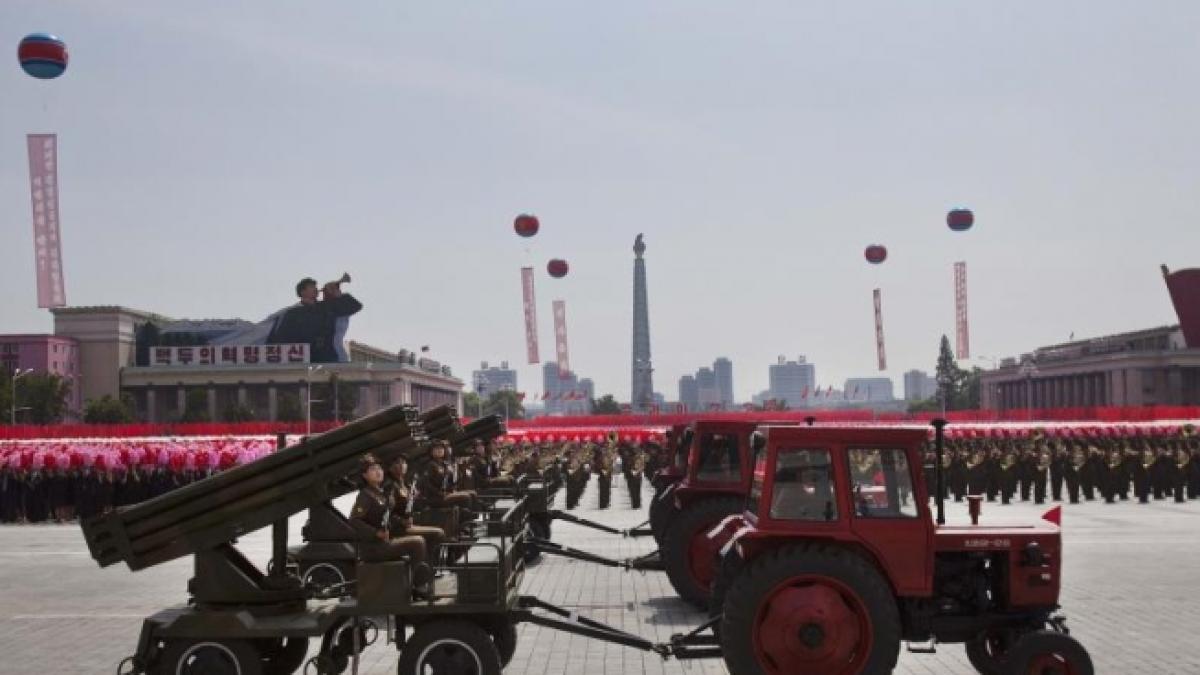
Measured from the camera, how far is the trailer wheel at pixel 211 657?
34.1 feet

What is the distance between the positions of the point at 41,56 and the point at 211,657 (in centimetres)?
2107

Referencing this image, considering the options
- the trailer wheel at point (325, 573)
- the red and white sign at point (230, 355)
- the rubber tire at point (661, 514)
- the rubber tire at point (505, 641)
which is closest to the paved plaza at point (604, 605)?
the rubber tire at point (661, 514)

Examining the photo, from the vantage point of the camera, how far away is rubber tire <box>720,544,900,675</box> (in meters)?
9.91

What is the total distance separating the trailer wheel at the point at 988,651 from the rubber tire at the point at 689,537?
4.86 m

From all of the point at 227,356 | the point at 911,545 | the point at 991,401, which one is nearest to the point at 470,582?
the point at 911,545

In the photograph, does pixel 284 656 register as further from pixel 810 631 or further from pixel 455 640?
pixel 810 631

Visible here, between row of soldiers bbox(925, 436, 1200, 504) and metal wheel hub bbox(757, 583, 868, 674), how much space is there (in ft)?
86.0

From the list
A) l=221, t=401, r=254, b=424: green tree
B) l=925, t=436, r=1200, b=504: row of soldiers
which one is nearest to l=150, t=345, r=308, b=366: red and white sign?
l=221, t=401, r=254, b=424: green tree

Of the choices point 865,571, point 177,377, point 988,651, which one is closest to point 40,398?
point 177,377

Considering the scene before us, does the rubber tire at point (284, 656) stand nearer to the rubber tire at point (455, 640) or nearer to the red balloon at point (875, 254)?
the rubber tire at point (455, 640)

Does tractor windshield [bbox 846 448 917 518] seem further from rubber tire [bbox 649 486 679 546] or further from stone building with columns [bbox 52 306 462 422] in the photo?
stone building with columns [bbox 52 306 462 422]

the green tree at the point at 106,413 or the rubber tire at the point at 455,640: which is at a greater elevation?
the green tree at the point at 106,413

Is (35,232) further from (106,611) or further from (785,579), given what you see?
(785,579)

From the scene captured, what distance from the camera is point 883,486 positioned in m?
10.4
